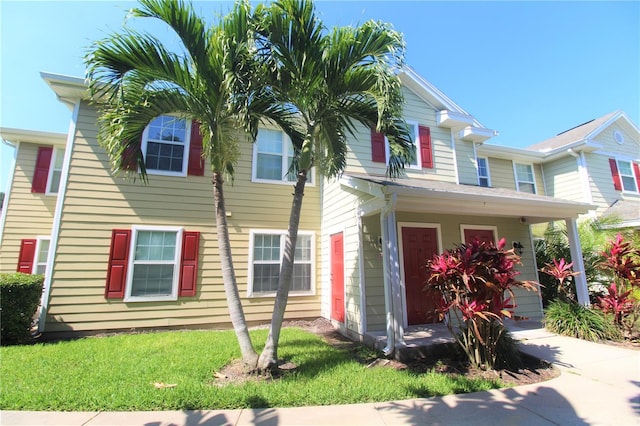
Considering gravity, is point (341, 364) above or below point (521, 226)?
below

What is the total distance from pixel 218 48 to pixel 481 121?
30.2ft

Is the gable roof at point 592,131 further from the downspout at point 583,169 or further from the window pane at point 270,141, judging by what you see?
the window pane at point 270,141

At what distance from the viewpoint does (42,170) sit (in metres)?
8.52

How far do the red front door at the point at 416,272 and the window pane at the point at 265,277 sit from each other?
3.48m

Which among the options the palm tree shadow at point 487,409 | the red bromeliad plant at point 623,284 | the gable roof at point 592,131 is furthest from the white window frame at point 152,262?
the gable roof at point 592,131

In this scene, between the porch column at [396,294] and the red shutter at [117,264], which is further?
the red shutter at [117,264]

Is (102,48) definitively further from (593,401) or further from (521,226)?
(521,226)

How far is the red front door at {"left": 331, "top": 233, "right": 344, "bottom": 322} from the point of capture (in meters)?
7.25

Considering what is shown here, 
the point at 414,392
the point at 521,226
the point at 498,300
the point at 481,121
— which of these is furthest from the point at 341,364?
the point at 481,121

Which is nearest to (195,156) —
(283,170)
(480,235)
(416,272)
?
(283,170)

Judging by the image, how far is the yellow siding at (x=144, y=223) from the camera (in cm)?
661

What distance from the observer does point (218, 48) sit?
166 inches

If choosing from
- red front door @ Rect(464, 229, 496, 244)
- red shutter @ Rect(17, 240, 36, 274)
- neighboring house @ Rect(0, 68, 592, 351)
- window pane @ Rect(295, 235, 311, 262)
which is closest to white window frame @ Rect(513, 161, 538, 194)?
neighboring house @ Rect(0, 68, 592, 351)

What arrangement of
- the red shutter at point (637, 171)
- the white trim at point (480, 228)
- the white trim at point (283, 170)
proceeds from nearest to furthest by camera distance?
the white trim at point (480, 228)
the white trim at point (283, 170)
the red shutter at point (637, 171)
